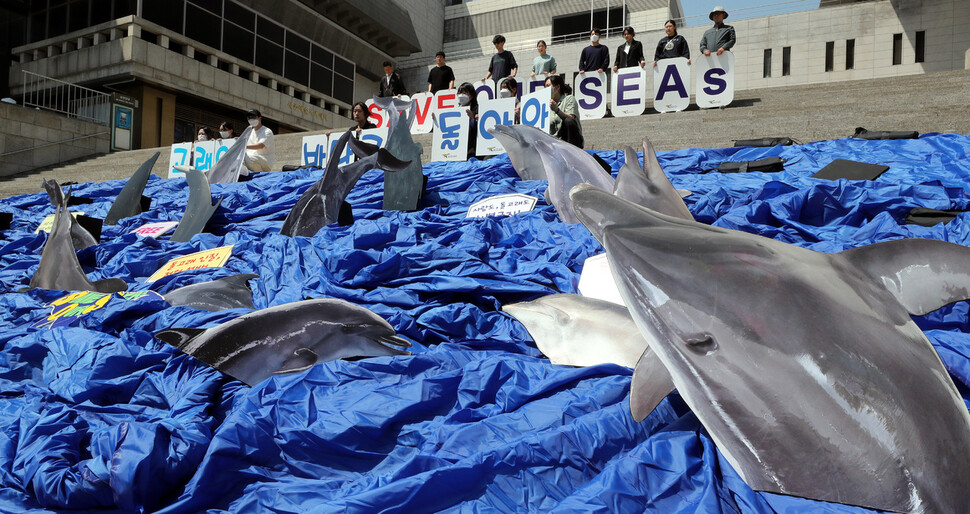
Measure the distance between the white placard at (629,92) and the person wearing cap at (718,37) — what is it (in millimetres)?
867

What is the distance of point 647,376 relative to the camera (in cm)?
185

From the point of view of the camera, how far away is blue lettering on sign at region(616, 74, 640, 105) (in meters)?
9.17

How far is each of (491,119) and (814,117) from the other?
370 cm

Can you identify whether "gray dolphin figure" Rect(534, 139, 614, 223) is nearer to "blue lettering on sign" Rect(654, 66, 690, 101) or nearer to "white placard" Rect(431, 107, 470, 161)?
"white placard" Rect(431, 107, 470, 161)

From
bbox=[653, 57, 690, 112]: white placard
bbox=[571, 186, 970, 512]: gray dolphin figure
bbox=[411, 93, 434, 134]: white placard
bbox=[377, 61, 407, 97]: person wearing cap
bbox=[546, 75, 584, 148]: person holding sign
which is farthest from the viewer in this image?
bbox=[411, 93, 434, 134]: white placard

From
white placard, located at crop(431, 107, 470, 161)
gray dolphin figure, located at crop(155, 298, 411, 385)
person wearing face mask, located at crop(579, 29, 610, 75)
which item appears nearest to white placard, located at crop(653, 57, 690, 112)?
person wearing face mask, located at crop(579, 29, 610, 75)

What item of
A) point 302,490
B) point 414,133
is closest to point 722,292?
point 302,490

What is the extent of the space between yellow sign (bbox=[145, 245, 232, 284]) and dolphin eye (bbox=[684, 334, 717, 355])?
3682 millimetres

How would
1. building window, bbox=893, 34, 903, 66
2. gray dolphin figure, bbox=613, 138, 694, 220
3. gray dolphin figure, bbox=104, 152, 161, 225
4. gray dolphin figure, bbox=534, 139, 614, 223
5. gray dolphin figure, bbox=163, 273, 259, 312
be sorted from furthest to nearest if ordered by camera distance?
building window, bbox=893, 34, 903, 66, gray dolphin figure, bbox=104, 152, 161, 225, gray dolphin figure, bbox=534, 139, 614, 223, gray dolphin figure, bbox=163, 273, 259, 312, gray dolphin figure, bbox=613, 138, 694, 220

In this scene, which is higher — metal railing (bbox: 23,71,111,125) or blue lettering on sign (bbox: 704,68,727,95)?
metal railing (bbox: 23,71,111,125)

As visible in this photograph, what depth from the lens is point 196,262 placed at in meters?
4.63

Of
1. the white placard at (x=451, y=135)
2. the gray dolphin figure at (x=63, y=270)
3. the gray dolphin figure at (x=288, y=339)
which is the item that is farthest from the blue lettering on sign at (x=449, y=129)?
the gray dolphin figure at (x=288, y=339)

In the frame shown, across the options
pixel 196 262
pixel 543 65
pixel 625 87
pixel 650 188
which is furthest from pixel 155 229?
pixel 625 87

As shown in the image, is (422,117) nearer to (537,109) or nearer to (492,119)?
(492,119)
